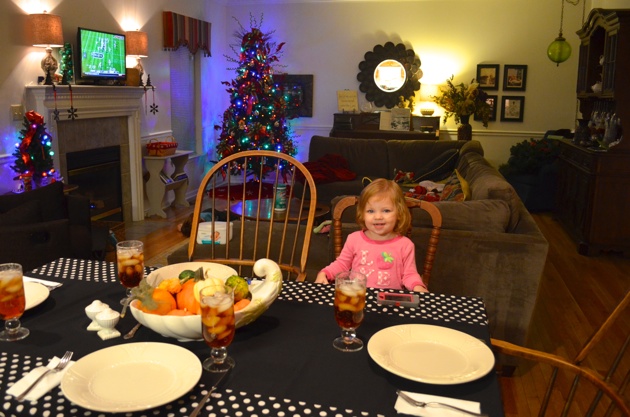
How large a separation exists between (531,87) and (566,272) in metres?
3.71

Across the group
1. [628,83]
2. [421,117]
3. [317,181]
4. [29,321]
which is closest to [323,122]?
[421,117]

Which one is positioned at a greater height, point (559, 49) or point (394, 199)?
point (559, 49)

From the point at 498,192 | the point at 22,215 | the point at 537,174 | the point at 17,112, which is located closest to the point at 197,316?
the point at 498,192

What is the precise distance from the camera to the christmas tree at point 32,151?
164 inches

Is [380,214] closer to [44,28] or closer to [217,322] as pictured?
[217,322]

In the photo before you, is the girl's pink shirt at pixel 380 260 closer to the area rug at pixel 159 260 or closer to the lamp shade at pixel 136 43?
the area rug at pixel 159 260

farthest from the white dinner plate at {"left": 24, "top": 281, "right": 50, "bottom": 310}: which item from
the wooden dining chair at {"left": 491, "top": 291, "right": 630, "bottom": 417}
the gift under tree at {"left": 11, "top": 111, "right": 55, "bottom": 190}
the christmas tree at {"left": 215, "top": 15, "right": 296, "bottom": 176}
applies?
the christmas tree at {"left": 215, "top": 15, "right": 296, "bottom": 176}

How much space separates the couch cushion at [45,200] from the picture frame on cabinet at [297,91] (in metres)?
4.73

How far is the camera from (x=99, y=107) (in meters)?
5.18

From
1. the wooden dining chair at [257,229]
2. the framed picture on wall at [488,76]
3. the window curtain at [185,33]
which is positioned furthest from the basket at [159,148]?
the framed picture on wall at [488,76]

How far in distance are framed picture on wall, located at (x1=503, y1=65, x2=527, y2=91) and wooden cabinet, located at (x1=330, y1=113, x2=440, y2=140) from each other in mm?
1026

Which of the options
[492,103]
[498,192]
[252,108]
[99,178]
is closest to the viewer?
[498,192]

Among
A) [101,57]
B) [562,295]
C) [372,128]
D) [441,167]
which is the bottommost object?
[562,295]

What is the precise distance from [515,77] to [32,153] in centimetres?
571
